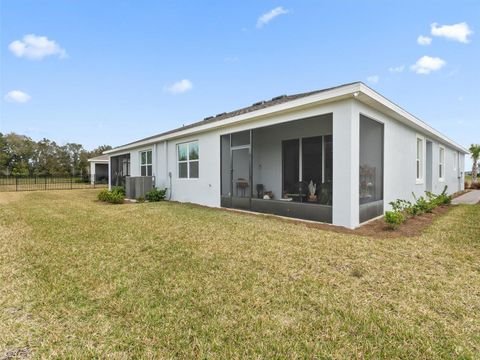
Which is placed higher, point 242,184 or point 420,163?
point 420,163

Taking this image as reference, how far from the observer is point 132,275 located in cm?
354

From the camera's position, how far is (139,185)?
42.4 feet

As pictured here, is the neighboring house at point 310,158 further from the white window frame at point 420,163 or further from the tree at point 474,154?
the tree at point 474,154

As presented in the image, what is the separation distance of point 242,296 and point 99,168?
3231 cm

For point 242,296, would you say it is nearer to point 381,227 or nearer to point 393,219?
point 393,219

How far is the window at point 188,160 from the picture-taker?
35.8 ft

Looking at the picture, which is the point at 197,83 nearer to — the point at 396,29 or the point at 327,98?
the point at 396,29

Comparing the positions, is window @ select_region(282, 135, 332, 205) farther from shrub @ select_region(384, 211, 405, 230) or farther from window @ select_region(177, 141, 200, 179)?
window @ select_region(177, 141, 200, 179)

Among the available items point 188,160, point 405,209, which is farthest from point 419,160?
point 188,160

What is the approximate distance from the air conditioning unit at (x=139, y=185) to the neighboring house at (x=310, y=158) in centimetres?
39

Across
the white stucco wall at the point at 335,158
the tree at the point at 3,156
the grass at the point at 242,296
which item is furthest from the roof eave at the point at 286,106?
the tree at the point at 3,156

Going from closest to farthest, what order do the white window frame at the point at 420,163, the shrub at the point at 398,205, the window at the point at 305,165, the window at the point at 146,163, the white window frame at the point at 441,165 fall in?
the shrub at the point at 398,205, the window at the point at 305,165, the white window frame at the point at 420,163, the white window frame at the point at 441,165, the window at the point at 146,163

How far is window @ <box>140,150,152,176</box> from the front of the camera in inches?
564

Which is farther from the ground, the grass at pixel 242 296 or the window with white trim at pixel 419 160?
the window with white trim at pixel 419 160
